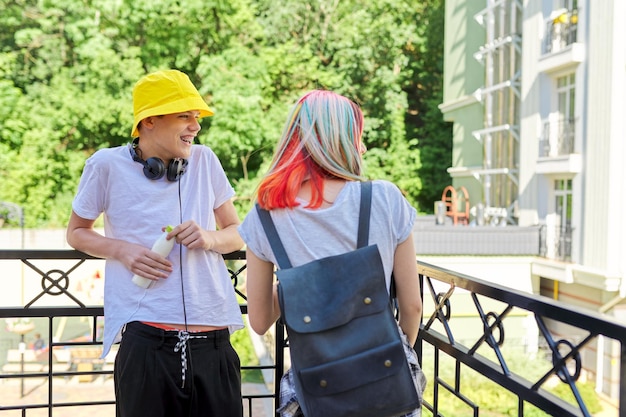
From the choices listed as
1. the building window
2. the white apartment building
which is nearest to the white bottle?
the white apartment building

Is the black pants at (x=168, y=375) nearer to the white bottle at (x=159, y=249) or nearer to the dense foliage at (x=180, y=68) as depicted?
the white bottle at (x=159, y=249)

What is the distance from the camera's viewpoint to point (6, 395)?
11.9 meters

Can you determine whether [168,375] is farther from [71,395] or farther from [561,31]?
[561,31]

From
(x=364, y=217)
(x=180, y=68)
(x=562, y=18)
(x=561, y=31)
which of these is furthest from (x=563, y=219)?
(x=364, y=217)

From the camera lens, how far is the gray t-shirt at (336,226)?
5.15 feet

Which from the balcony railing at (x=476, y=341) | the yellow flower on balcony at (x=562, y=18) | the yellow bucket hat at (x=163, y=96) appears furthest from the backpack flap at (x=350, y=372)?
the yellow flower on balcony at (x=562, y=18)

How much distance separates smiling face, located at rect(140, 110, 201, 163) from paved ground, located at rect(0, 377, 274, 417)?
7.88 m

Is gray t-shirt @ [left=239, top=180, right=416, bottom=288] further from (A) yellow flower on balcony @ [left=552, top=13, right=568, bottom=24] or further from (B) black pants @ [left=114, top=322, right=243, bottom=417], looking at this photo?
(A) yellow flower on balcony @ [left=552, top=13, right=568, bottom=24]

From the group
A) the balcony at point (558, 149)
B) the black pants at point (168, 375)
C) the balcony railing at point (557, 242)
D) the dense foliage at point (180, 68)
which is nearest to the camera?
the black pants at point (168, 375)

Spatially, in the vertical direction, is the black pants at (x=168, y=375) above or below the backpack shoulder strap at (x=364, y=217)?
below

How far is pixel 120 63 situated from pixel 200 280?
21164mm

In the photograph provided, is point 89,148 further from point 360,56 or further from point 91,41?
point 360,56

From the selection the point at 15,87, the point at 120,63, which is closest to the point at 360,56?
the point at 120,63

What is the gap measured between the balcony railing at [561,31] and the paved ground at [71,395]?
9.97 meters
